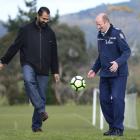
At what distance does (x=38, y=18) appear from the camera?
12.8m

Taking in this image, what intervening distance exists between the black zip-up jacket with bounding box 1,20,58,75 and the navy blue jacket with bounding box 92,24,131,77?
1182 millimetres

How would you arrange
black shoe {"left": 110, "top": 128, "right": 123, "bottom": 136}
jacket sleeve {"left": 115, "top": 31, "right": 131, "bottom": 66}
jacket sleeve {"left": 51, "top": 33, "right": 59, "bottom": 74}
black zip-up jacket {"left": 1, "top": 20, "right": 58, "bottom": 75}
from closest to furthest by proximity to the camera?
jacket sleeve {"left": 115, "top": 31, "right": 131, "bottom": 66}, black shoe {"left": 110, "top": 128, "right": 123, "bottom": 136}, black zip-up jacket {"left": 1, "top": 20, "right": 58, "bottom": 75}, jacket sleeve {"left": 51, "top": 33, "right": 59, "bottom": 74}

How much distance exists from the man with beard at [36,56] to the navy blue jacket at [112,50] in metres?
1.18

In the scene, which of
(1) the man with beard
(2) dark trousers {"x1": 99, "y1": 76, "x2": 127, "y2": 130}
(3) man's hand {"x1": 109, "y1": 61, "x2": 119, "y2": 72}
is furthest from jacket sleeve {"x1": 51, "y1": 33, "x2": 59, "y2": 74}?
(3) man's hand {"x1": 109, "y1": 61, "x2": 119, "y2": 72}

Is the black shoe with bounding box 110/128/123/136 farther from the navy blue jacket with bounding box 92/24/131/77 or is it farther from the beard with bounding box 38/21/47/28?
the beard with bounding box 38/21/47/28

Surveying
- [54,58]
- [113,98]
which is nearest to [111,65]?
[113,98]

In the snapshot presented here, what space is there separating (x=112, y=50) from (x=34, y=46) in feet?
5.25

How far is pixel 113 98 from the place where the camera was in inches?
477

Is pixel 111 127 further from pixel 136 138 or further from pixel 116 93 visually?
pixel 136 138

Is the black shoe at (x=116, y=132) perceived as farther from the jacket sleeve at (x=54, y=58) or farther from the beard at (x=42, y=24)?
the beard at (x=42, y=24)

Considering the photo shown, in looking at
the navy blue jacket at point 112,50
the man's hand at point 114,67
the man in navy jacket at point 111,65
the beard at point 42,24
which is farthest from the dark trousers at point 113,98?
the beard at point 42,24

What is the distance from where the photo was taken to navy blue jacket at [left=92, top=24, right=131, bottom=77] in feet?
39.4

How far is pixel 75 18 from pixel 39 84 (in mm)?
108718

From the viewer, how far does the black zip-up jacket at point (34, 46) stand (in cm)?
1285
